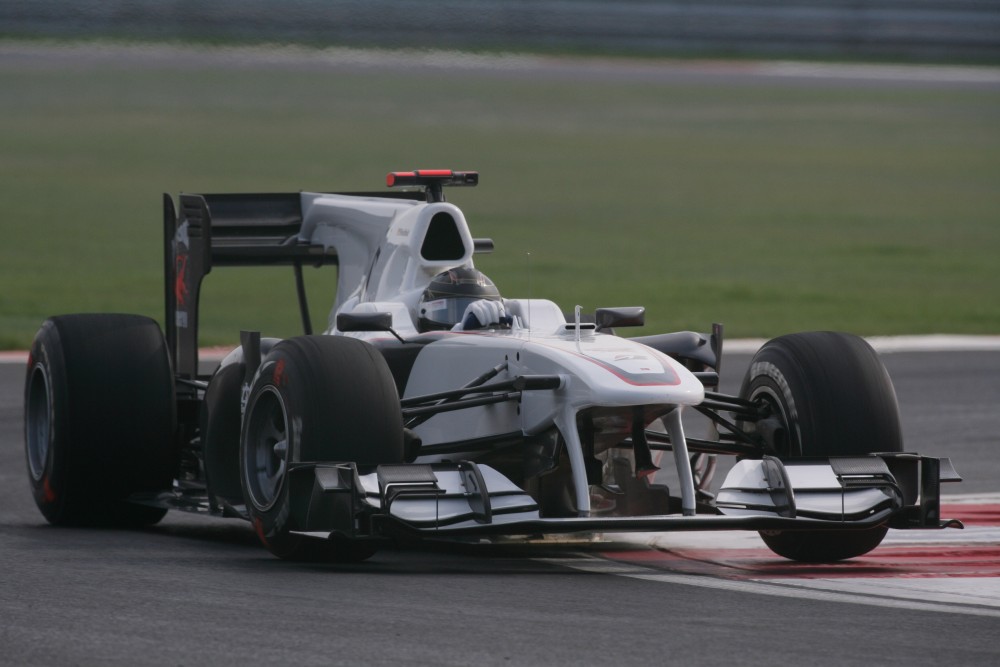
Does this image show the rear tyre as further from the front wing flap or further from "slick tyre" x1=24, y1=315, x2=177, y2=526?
"slick tyre" x1=24, y1=315, x2=177, y2=526

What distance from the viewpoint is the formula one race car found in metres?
8.16

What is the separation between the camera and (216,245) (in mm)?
11375

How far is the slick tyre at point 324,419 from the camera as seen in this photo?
817 centimetres

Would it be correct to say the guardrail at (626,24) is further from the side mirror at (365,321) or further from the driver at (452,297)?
the side mirror at (365,321)

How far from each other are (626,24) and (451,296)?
55817 mm

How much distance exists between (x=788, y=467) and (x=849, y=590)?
727 mm

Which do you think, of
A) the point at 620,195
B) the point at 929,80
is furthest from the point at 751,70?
the point at 620,195

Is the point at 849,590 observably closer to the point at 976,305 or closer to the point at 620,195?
the point at 976,305

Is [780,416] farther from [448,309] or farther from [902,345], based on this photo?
[902,345]

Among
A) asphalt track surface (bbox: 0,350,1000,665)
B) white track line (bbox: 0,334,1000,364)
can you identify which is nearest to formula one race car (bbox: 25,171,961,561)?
asphalt track surface (bbox: 0,350,1000,665)

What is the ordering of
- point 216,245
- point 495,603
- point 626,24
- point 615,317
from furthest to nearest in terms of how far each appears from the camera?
1. point 626,24
2. point 216,245
3. point 615,317
4. point 495,603

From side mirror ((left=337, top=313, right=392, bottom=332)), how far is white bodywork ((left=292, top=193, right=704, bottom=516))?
279 millimetres

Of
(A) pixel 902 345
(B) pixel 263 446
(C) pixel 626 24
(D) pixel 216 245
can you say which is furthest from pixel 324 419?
(C) pixel 626 24

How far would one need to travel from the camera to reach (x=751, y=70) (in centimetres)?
6234
